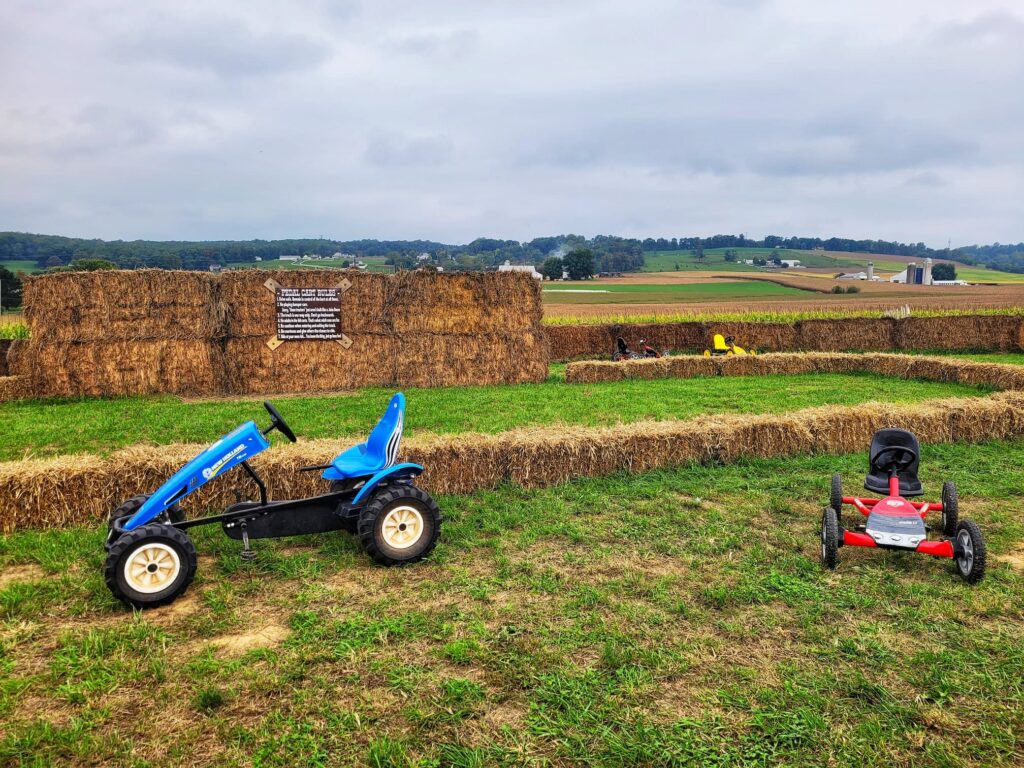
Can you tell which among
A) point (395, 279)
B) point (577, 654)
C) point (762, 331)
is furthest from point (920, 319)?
point (577, 654)

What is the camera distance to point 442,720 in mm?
3320

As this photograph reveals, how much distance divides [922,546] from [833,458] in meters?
3.62

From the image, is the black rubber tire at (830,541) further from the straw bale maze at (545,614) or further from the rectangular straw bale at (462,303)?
the rectangular straw bale at (462,303)

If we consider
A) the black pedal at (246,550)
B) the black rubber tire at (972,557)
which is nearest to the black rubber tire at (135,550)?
the black pedal at (246,550)

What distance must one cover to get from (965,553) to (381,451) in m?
4.37

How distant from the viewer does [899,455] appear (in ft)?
19.8

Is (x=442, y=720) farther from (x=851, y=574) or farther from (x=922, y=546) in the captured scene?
(x=922, y=546)

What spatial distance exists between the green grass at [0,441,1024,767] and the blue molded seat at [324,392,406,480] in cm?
67

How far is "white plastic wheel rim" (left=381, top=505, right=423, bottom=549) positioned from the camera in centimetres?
516

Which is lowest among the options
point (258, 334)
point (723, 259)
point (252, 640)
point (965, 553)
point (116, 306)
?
point (252, 640)

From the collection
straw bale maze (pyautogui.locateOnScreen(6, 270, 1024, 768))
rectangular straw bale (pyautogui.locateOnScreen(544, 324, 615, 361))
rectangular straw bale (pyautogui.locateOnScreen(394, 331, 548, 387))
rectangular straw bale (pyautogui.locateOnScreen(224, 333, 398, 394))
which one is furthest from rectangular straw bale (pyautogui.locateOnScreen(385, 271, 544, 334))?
straw bale maze (pyautogui.locateOnScreen(6, 270, 1024, 768))

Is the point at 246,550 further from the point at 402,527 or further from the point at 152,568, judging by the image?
the point at 402,527

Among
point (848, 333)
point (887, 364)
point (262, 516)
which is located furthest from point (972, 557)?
point (848, 333)

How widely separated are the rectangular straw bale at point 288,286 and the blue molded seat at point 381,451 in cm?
1126
